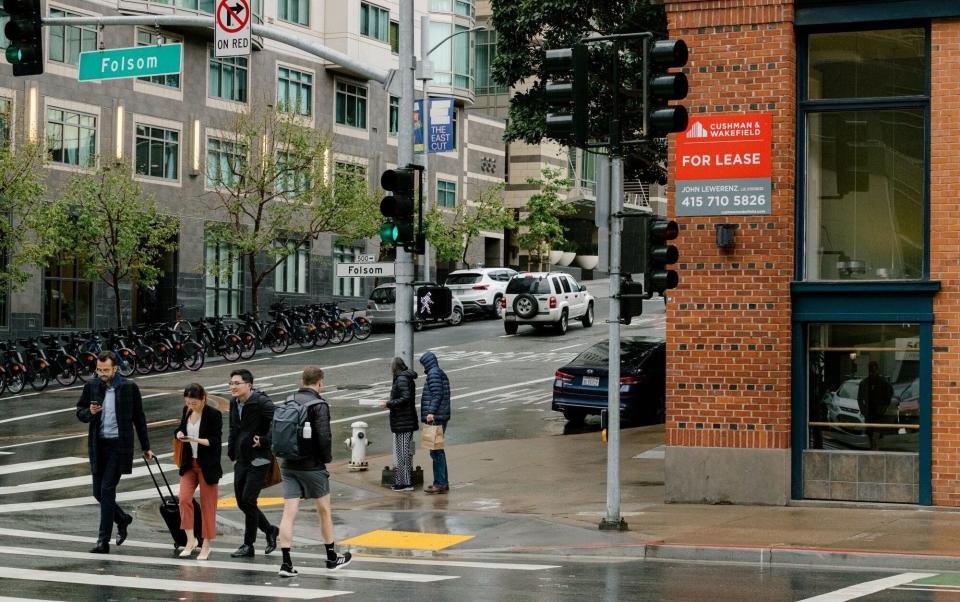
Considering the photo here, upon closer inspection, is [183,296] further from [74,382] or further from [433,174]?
[433,174]

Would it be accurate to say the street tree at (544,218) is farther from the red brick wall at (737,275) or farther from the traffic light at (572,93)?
the traffic light at (572,93)

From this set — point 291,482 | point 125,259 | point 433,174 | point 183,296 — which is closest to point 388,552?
point 291,482

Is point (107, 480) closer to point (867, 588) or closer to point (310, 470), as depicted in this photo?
point (310, 470)

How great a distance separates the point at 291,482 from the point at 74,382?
2237cm

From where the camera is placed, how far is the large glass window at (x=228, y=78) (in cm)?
4725

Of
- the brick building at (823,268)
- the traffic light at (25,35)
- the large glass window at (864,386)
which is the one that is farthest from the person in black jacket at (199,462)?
the large glass window at (864,386)

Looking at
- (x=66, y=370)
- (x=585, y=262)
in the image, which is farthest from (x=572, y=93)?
(x=585, y=262)

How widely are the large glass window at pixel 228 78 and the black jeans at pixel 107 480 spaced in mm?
35253

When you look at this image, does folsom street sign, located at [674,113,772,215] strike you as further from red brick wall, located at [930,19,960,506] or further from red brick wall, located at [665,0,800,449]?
red brick wall, located at [930,19,960,506]

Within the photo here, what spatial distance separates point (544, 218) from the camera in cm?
6731

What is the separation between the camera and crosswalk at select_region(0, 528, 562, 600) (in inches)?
425

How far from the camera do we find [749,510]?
15.5 metres

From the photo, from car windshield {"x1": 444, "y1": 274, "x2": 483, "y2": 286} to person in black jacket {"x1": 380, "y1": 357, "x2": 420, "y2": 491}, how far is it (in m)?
29.7

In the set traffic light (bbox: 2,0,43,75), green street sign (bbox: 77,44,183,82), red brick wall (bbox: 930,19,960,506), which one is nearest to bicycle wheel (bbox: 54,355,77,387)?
green street sign (bbox: 77,44,183,82)
